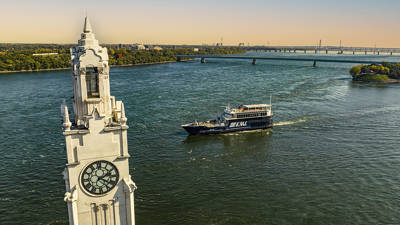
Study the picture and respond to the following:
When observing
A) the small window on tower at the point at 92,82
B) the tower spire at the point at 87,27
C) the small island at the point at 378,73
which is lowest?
the small island at the point at 378,73

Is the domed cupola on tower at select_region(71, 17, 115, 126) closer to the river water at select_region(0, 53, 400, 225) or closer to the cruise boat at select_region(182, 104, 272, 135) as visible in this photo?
the river water at select_region(0, 53, 400, 225)

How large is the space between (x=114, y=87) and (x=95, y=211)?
259 ft

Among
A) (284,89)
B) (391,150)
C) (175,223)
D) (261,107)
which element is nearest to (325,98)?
(284,89)

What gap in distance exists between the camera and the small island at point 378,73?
113312mm

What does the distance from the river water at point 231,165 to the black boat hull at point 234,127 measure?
1.21 meters

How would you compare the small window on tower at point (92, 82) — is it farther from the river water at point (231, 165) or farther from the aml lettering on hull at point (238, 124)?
the aml lettering on hull at point (238, 124)

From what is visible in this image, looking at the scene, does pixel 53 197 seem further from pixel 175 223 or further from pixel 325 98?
pixel 325 98

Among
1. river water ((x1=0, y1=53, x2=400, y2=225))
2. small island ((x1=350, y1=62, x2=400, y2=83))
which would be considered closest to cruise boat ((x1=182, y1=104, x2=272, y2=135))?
river water ((x1=0, y1=53, x2=400, y2=225))

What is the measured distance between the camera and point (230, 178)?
34844 mm

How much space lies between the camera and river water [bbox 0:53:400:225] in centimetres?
2809

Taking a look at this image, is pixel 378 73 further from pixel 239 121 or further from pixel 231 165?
pixel 231 165

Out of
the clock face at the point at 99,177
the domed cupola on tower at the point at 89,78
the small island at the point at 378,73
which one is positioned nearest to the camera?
the domed cupola on tower at the point at 89,78

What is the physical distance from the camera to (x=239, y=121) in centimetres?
5341

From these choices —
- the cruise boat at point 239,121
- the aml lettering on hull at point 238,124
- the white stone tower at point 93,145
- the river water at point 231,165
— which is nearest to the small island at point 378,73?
the river water at point 231,165
